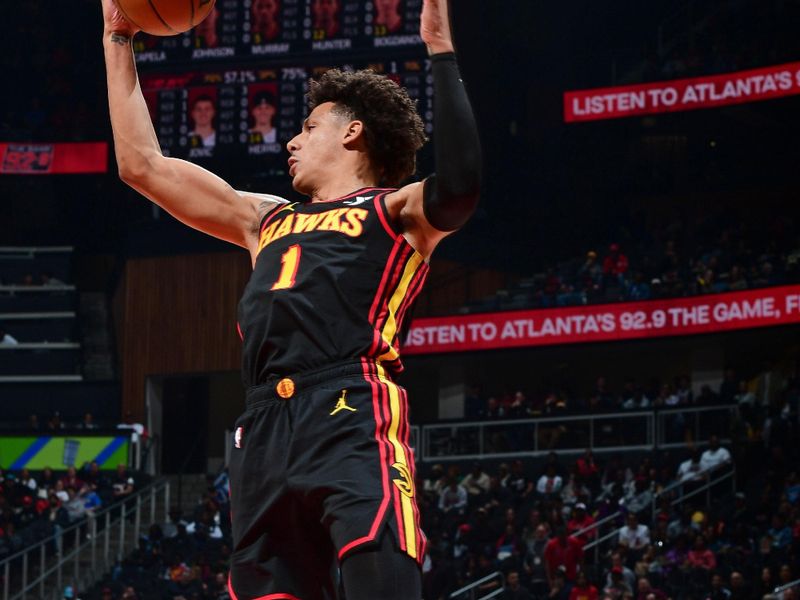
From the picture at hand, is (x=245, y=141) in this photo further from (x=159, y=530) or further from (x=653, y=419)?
(x=653, y=419)

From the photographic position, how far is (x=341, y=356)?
3846mm

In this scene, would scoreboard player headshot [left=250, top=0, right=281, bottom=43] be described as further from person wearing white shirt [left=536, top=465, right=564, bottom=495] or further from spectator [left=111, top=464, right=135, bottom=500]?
person wearing white shirt [left=536, top=465, right=564, bottom=495]

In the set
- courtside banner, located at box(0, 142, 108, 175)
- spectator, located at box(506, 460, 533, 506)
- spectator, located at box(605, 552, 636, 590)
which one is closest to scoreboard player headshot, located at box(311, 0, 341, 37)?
spectator, located at box(506, 460, 533, 506)

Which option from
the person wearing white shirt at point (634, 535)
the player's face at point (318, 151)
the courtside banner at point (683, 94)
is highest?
the courtside banner at point (683, 94)

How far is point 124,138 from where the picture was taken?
14.2 ft

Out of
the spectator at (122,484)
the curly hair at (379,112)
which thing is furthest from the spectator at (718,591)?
the curly hair at (379,112)

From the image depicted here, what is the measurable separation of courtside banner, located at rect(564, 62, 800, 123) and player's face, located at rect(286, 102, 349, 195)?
20.1 metres

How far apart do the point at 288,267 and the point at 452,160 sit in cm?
57

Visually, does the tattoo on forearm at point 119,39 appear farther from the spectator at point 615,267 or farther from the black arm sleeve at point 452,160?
the spectator at point 615,267

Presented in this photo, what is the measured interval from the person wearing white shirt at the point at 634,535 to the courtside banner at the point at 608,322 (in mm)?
5729

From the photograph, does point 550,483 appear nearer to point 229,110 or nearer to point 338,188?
point 229,110

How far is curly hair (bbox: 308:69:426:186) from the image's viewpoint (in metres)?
4.27

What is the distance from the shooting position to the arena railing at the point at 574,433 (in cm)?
2064

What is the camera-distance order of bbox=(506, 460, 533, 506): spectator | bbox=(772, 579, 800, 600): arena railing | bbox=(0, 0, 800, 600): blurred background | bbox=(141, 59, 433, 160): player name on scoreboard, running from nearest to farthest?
1. bbox=(772, 579, 800, 600): arena railing
2. bbox=(0, 0, 800, 600): blurred background
3. bbox=(506, 460, 533, 506): spectator
4. bbox=(141, 59, 433, 160): player name on scoreboard
